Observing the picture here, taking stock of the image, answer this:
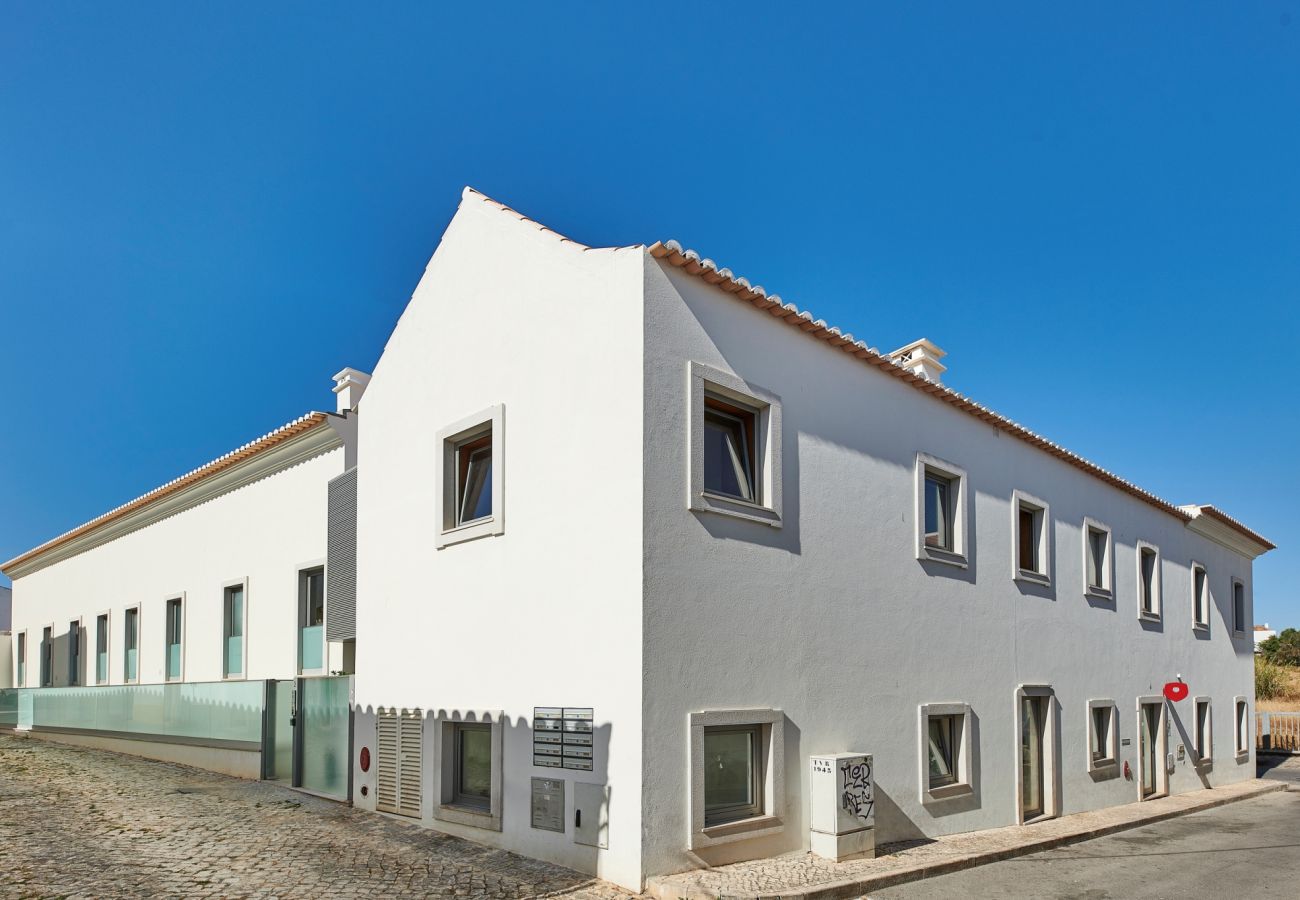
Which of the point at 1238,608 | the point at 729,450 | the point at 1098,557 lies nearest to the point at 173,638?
the point at 729,450

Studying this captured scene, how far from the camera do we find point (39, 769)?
14.5 metres

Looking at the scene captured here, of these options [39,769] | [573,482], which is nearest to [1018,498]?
[573,482]

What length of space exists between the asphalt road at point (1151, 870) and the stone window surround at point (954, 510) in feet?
11.8

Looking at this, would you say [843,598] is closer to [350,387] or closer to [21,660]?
[350,387]

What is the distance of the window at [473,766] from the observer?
9727 millimetres

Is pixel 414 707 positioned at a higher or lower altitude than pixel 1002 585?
lower

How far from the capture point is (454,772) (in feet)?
33.3

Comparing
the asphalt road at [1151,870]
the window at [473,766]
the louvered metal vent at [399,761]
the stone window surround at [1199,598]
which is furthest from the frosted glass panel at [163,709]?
the stone window surround at [1199,598]

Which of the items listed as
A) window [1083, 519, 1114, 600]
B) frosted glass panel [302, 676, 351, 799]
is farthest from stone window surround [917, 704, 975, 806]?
frosted glass panel [302, 676, 351, 799]

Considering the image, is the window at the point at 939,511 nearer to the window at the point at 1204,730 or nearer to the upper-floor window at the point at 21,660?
the window at the point at 1204,730

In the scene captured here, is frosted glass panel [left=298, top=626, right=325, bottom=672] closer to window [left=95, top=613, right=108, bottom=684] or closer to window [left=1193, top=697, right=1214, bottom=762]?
window [left=95, top=613, right=108, bottom=684]

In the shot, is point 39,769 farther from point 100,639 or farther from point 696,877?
point 696,877

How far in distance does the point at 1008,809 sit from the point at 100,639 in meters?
19.7

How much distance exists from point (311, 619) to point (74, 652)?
13042 mm
